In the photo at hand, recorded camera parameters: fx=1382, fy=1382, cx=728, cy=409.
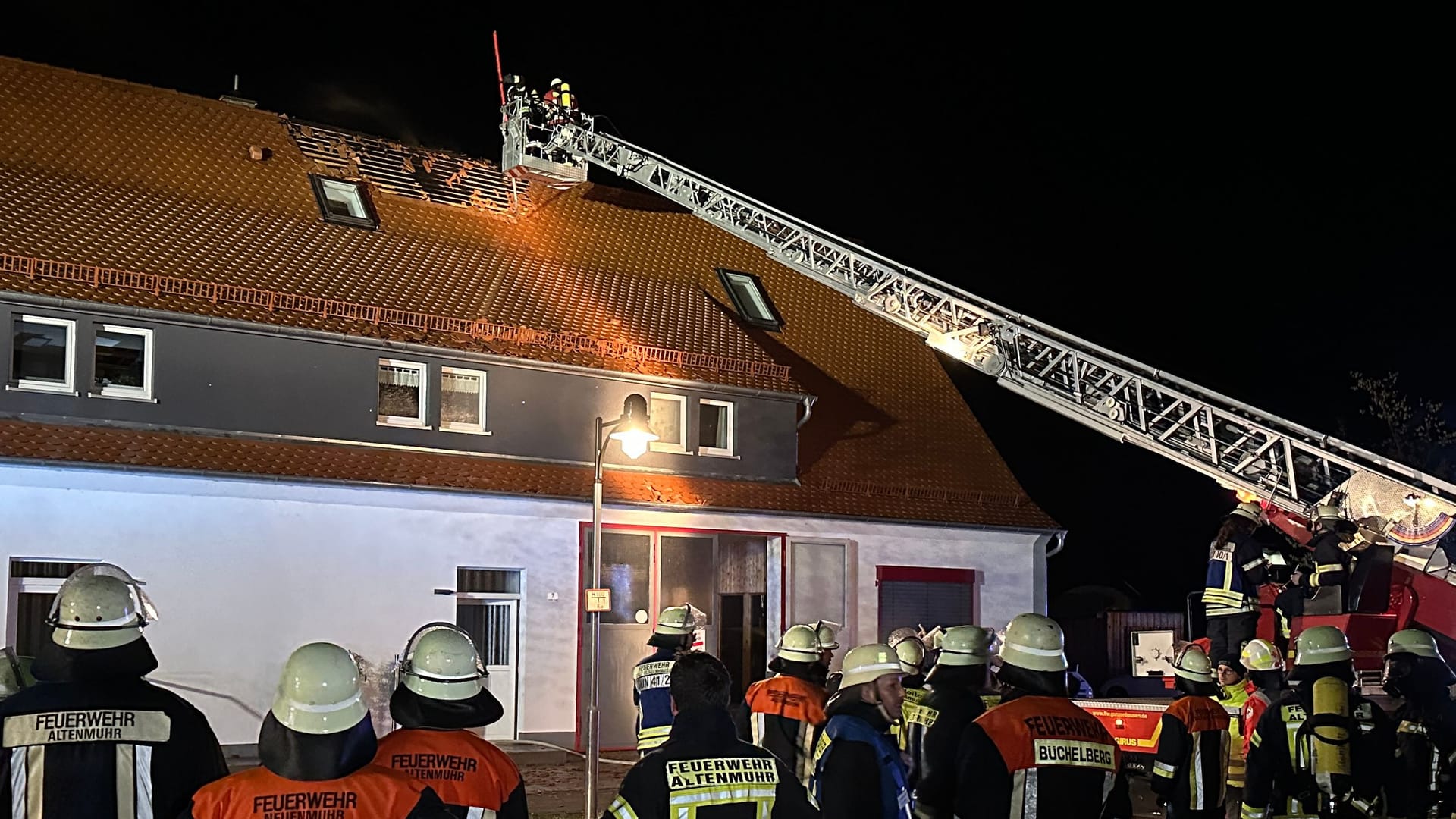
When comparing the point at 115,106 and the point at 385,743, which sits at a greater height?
the point at 115,106

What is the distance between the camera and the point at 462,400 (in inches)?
736

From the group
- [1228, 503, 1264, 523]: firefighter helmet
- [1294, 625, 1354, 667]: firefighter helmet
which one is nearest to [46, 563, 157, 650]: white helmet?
[1294, 625, 1354, 667]: firefighter helmet

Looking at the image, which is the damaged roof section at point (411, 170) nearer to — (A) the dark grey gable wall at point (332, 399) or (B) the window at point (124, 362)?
(A) the dark grey gable wall at point (332, 399)

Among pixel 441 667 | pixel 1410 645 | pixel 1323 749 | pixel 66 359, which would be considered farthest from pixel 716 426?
pixel 441 667

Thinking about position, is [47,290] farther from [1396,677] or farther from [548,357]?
[1396,677]

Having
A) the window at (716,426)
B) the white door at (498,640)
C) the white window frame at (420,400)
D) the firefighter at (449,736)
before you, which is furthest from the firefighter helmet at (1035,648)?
the window at (716,426)

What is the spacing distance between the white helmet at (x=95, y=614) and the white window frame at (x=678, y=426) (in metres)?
14.8

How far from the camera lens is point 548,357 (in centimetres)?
1888

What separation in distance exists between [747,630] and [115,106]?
40.8 ft

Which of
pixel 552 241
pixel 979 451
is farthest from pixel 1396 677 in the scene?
pixel 552 241

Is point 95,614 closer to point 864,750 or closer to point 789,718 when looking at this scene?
point 864,750

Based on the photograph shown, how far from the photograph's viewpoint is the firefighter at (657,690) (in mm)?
8633

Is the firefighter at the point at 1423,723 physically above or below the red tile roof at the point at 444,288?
below

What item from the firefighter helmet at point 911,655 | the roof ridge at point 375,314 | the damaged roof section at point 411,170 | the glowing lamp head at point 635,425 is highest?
the damaged roof section at point 411,170
